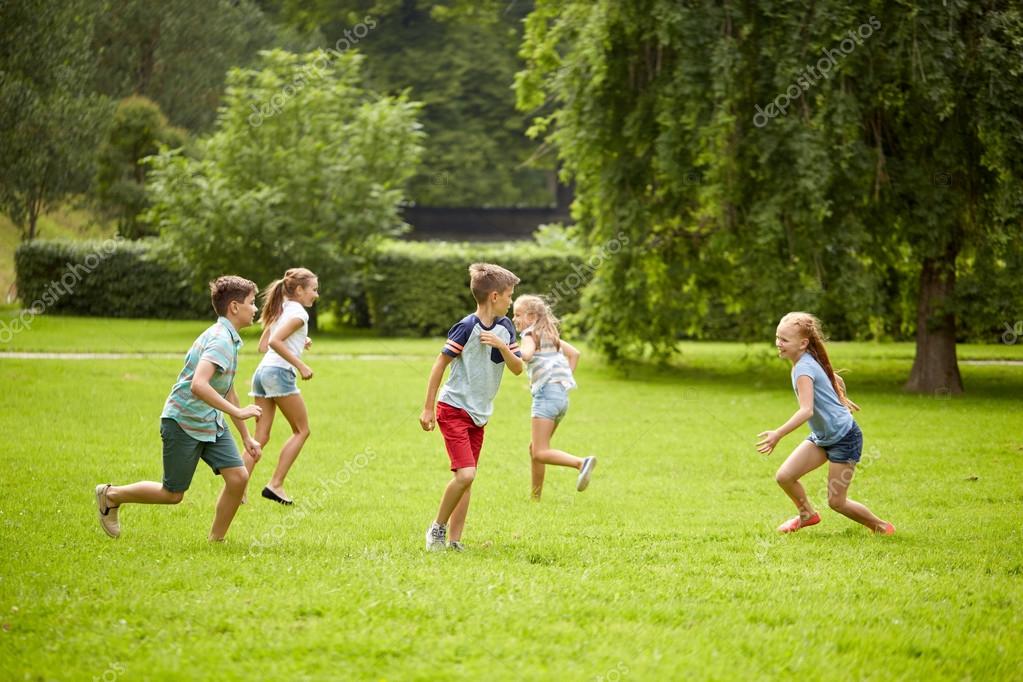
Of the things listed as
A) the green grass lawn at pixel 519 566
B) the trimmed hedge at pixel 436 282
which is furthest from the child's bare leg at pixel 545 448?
the trimmed hedge at pixel 436 282

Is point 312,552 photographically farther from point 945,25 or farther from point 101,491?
point 945,25

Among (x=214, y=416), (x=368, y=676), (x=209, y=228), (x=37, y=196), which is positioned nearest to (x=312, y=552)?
(x=214, y=416)

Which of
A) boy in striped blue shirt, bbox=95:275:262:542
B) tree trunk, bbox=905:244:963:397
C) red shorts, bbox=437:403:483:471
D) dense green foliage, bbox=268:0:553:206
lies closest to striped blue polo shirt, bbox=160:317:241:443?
boy in striped blue shirt, bbox=95:275:262:542

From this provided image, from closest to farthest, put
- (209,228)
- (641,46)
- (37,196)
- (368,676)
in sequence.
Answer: (368,676) < (641,46) < (209,228) < (37,196)

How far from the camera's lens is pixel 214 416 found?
21.6 ft

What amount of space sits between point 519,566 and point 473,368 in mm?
1292

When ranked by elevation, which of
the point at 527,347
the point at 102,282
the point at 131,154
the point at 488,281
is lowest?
the point at 102,282

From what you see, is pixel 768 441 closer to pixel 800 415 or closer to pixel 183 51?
pixel 800 415

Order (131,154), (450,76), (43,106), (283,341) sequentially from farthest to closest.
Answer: (450,76), (131,154), (43,106), (283,341)

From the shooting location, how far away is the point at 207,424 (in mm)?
6555

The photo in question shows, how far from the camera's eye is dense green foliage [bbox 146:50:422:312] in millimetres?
25656

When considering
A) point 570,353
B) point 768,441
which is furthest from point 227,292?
point 768,441

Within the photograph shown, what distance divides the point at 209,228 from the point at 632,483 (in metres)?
18.0

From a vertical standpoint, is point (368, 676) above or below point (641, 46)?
below
